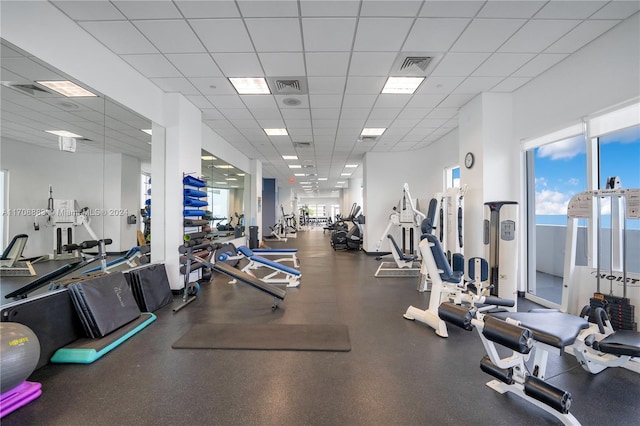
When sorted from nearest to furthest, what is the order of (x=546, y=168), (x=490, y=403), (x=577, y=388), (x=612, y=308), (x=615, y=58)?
(x=490, y=403), (x=577, y=388), (x=612, y=308), (x=615, y=58), (x=546, y=168)

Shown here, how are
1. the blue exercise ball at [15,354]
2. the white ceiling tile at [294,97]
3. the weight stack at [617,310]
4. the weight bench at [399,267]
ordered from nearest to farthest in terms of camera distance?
1. the blue exercise ball at [15,354]
2. the weight stack at [617,310]
3. the white ceiling tile at [294,97]
4. the weight bench at [399,267]

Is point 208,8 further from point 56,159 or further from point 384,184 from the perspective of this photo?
point 384,184

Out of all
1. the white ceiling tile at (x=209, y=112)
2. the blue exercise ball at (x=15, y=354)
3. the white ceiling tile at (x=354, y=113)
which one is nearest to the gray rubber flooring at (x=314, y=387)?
the blue exercise ball at (x=15, y=354)

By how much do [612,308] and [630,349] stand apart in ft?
2.25

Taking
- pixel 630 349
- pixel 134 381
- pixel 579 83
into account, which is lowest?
pixel 134 381

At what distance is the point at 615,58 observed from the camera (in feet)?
8.88

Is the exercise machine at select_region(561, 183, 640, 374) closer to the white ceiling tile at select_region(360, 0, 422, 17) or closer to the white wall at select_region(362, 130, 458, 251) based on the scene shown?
the white ceiling tile at select_region(360, 0, 422, 17)

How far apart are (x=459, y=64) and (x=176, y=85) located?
3.97 metres

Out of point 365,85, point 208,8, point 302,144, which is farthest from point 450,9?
point 302,144

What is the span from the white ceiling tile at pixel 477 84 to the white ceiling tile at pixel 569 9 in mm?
1151

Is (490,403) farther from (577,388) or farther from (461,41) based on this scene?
(461,41)

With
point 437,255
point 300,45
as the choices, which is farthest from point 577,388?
point 300,45

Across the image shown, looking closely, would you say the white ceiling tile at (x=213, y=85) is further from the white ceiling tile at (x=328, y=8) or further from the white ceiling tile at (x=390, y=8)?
the white ceiling tile at (x=390, y=8)

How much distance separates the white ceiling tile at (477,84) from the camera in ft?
12.2
